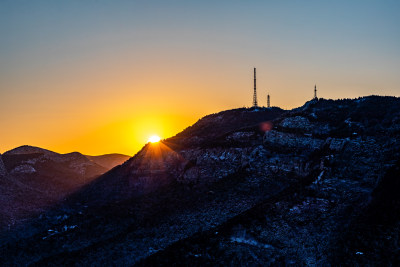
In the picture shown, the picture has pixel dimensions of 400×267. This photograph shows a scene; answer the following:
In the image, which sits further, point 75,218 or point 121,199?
point 121,199

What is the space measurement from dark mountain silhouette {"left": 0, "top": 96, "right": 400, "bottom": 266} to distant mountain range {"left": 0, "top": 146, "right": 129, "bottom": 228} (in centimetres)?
545

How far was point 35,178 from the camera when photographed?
306 feet

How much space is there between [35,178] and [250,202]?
59.1 metres

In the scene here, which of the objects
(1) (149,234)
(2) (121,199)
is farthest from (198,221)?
(2) (121,199)

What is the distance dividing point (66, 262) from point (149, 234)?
32.4 ft

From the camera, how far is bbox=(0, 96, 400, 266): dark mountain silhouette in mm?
41219

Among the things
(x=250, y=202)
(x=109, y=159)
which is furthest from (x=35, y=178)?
(x=109, y=159)

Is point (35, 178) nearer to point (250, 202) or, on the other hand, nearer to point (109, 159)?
point (250, 202)

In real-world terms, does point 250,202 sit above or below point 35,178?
below

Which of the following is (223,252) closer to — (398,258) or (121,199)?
(398,258)

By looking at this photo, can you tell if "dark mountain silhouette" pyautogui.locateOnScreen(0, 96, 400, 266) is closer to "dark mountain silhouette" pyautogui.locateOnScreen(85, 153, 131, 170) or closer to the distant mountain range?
the distant mountain range

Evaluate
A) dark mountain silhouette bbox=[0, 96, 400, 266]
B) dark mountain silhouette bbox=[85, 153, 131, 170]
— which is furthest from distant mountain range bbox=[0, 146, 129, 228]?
dark mountain silhouette bbox=[85, 153, 131, 170]

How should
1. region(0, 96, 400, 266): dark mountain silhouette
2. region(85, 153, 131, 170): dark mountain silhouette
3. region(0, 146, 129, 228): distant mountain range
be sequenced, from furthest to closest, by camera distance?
region(85, 153, 131, 170): dark mountain silhouette
region(0, 146, 129, 228): distant mountain range
region(0, 96, 400, 266): dark mountain silhouette

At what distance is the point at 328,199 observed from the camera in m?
47.3
